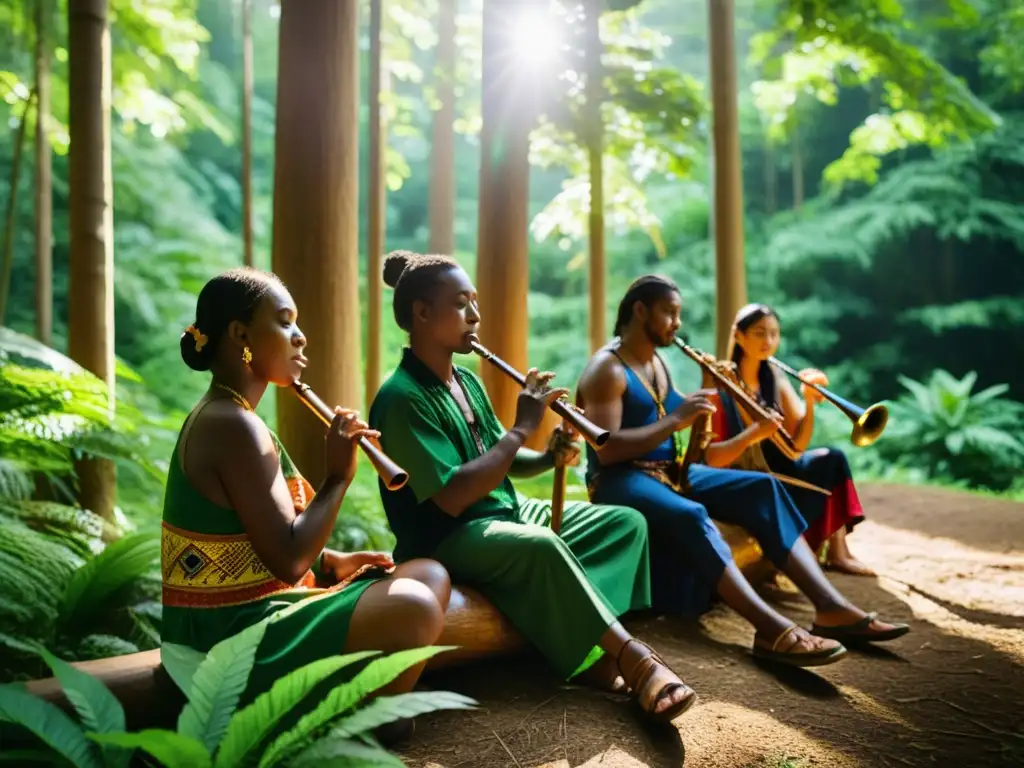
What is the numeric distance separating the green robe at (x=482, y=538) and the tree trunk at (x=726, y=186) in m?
3.98

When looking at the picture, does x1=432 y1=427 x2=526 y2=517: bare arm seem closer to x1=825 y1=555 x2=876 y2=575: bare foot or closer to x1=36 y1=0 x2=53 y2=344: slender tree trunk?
x1=825 y1=555 x2=876 y2=575: bare foot

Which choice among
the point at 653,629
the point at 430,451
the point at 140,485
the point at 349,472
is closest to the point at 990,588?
the point at 653,629

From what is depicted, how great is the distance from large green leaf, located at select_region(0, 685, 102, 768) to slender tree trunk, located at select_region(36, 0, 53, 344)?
5746mm

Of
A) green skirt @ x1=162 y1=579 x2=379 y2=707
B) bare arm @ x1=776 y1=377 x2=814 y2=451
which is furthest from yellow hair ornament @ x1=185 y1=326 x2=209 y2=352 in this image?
bare arm @ x1=776 y1=377 x2=814 y2=451

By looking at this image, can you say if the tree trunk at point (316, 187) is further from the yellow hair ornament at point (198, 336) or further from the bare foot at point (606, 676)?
the bare foot at point (606, 676)

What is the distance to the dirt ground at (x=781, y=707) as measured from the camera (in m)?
2.70

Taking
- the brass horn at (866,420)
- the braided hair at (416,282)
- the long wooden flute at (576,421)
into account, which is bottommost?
the brass horn at (866,420)

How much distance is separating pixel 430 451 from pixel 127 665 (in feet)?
3.94

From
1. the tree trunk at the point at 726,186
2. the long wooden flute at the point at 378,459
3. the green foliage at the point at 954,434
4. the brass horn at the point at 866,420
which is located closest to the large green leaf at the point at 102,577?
the long wooden flute at the point at 378,459

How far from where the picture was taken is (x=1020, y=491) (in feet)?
34.3

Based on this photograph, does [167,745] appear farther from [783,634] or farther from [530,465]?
[783,634]

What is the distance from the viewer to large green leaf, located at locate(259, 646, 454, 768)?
6.59ft

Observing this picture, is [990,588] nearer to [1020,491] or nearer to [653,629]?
[653,629]

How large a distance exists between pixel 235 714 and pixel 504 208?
393cm
